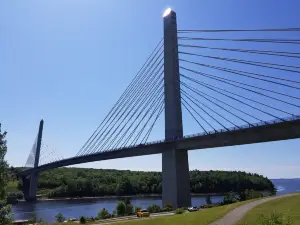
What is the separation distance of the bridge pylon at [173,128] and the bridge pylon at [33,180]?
59764 millimetres

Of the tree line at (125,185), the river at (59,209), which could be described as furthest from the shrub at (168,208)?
the tree line at (125,185)

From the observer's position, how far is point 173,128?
41.8m

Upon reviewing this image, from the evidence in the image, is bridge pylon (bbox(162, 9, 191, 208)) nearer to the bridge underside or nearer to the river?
the bridge underside

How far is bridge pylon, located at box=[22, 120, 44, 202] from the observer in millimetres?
93062

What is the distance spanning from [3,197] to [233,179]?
408 ft

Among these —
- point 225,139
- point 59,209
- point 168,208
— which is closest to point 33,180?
point 59,209

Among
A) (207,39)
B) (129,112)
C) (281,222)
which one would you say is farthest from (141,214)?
(281,222)

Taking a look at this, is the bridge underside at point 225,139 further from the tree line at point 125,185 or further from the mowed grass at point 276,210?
the tree line at point 125,185

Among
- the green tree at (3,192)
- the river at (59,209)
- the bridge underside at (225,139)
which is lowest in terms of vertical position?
the river at (59,209)

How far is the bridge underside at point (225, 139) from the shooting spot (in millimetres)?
33531

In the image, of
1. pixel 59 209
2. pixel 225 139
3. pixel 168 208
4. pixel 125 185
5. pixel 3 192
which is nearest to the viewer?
pixel 3 192

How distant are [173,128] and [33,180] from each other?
209ft

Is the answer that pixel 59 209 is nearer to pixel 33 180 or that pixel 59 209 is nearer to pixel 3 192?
pixel 33 180

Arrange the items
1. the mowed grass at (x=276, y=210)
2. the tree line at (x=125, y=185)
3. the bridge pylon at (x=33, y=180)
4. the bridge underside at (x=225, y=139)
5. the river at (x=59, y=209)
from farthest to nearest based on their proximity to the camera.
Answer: the tree line at (x=125, y=185)
the bridge pylon at (x=33, y=180)
the river at (x=59, y=209)
the bridge underside at (x=225, y=139)
the mowed grass at (x=276, y=210)
